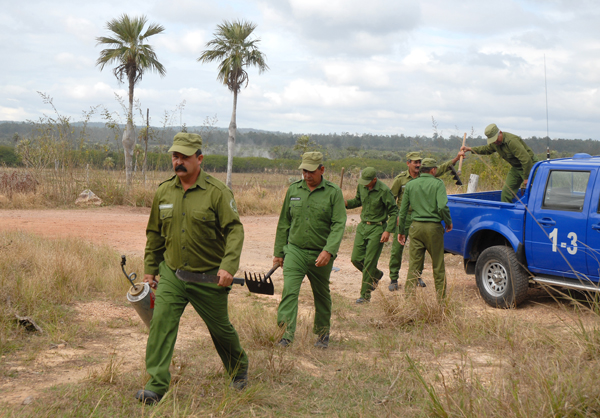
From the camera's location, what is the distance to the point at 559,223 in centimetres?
638

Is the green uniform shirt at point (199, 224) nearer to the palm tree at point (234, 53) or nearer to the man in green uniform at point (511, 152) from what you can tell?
the man in green uniform at point (511, 152)

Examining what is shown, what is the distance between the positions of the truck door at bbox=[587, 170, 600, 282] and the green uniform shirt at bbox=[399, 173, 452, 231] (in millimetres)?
1596

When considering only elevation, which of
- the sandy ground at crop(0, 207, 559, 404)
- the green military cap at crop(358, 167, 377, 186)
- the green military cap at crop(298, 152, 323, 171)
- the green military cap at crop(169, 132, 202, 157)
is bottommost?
the sandy ground at crop(0, 207, 559, 404)

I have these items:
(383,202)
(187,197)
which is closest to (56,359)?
(187,197)

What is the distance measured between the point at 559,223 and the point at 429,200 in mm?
1512

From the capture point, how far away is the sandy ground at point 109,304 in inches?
175

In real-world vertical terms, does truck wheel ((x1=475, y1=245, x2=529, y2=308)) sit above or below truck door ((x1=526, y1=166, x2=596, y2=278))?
below

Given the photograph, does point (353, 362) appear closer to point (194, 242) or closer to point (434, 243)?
point (194, 242)

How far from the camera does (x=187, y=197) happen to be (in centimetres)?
399

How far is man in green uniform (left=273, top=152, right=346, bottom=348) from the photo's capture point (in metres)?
5.29

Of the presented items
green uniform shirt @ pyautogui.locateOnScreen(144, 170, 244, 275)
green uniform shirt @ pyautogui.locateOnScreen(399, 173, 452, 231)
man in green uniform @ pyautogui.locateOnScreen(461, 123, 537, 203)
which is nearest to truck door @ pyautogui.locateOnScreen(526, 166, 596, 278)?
green uniform shirt @ pyautogui.locateOnScreen(399, 173, 452, 231)

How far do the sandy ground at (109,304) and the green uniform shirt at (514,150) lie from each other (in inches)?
78.0

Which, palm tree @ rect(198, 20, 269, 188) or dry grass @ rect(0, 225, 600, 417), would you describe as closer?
dry grass @ rect(0, 225, 600, 417)

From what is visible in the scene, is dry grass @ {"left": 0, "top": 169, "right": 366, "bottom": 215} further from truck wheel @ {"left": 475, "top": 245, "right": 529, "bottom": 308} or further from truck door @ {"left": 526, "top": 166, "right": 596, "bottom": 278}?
truck door @ {"left": 526, "top": 166, "right": 596, "bottom": 278}
